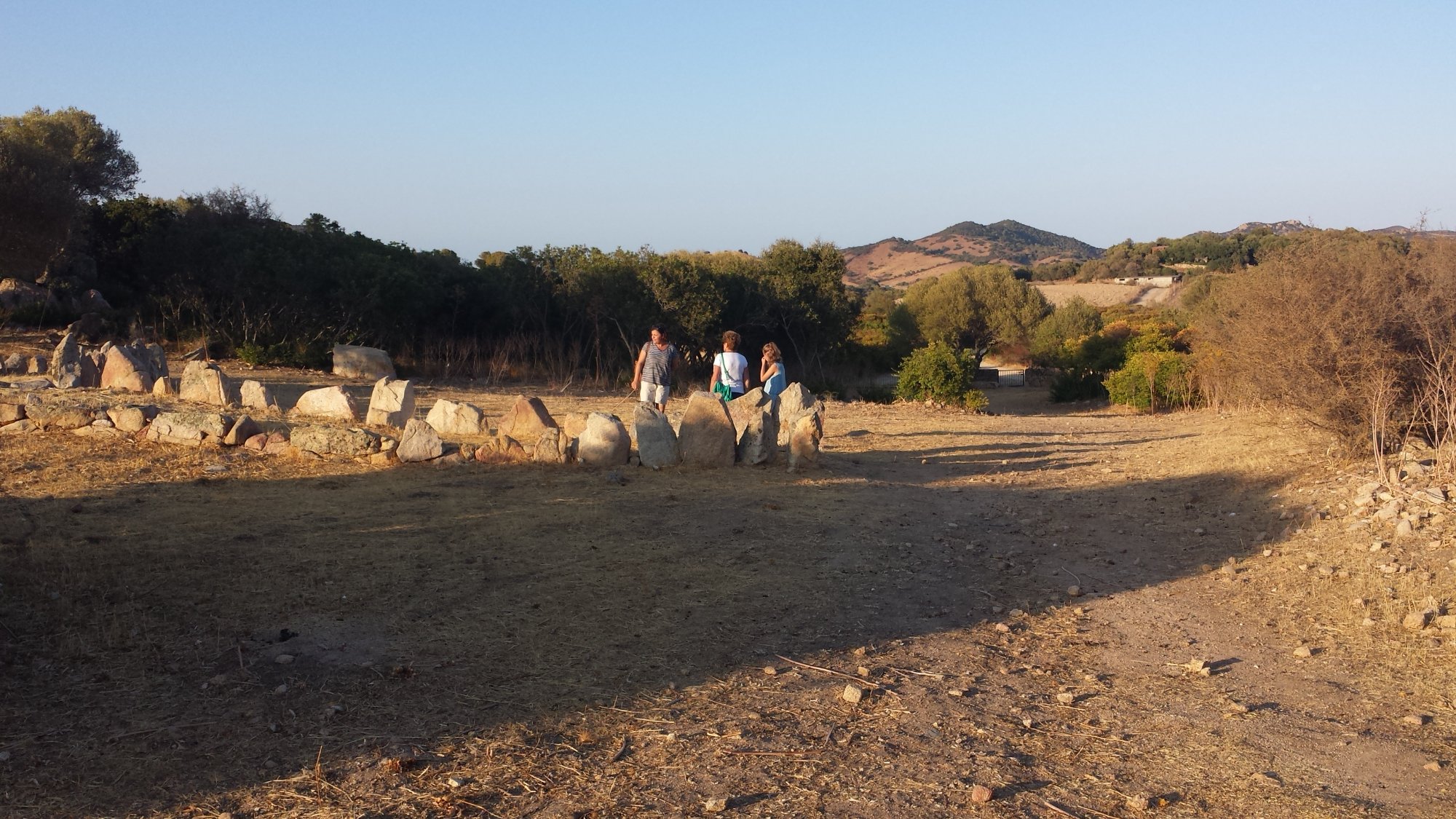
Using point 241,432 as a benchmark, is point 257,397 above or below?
above

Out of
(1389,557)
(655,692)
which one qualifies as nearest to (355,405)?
(655,692)

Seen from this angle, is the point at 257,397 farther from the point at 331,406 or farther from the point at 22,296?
the point at 22,296

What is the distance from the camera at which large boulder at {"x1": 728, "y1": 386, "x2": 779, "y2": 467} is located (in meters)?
11.0

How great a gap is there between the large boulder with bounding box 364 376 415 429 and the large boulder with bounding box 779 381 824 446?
13.7ft

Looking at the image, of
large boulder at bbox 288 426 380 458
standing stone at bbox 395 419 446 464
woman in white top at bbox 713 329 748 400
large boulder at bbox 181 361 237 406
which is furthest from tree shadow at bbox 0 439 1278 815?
large boulder at bbox 181 361 237 406

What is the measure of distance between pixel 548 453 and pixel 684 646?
16.7ft

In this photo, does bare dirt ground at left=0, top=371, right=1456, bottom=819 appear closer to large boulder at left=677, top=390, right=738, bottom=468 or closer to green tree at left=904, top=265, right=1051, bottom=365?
large boulder at left=677, top=390, right=738, bottom=468

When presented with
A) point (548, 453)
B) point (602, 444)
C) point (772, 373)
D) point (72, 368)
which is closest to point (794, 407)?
point (772, 373)

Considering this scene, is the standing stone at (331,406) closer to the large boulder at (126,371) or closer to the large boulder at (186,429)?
the large boulder at (186,429)

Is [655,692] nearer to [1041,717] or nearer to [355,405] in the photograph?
[1041,717]

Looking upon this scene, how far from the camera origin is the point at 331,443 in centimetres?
1036

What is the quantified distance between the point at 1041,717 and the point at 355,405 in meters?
9.29

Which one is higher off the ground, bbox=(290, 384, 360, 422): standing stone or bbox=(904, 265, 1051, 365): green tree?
bbox=(904, 265, 1051, 365): green tree

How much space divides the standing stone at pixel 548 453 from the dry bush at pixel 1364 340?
24.0ft
